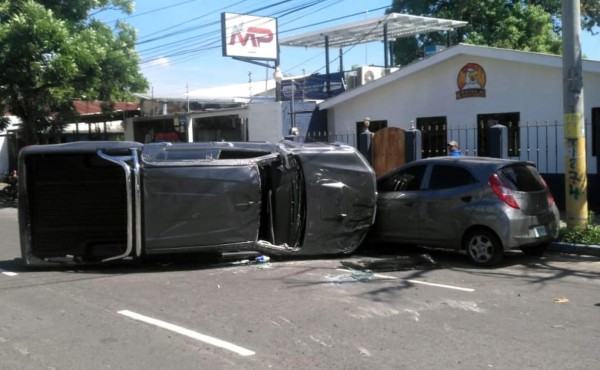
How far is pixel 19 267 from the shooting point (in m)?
9.38

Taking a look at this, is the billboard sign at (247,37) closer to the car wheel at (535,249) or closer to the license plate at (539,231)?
the car wheel at (535,249)

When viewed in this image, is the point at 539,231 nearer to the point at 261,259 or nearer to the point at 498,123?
the point at 261,259

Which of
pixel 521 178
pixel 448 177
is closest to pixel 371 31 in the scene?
pixel 448 177

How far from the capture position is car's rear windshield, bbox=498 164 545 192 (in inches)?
356

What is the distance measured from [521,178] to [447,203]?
1132mm

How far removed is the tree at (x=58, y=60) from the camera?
18703 mm

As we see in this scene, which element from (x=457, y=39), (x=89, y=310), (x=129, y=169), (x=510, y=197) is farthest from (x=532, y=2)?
(x=89, y=310)

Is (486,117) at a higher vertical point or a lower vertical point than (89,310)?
higher

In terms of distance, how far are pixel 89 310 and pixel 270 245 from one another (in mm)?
3133

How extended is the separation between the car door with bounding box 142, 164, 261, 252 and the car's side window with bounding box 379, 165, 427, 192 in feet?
7.69

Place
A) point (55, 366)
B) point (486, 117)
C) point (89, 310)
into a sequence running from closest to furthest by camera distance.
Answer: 1. point (55, 366)
2. point (89, 310)
3. point (486, 117)

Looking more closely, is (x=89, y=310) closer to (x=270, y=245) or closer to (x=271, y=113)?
(x=270, y=245)

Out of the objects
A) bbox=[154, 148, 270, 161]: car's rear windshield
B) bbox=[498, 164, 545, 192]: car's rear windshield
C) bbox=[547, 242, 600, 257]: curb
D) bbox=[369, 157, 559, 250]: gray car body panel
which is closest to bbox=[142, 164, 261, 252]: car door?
bbox=[154, 148, 270, 161]: car's rear windshield

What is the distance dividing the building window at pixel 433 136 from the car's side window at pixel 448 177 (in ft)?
21.0
